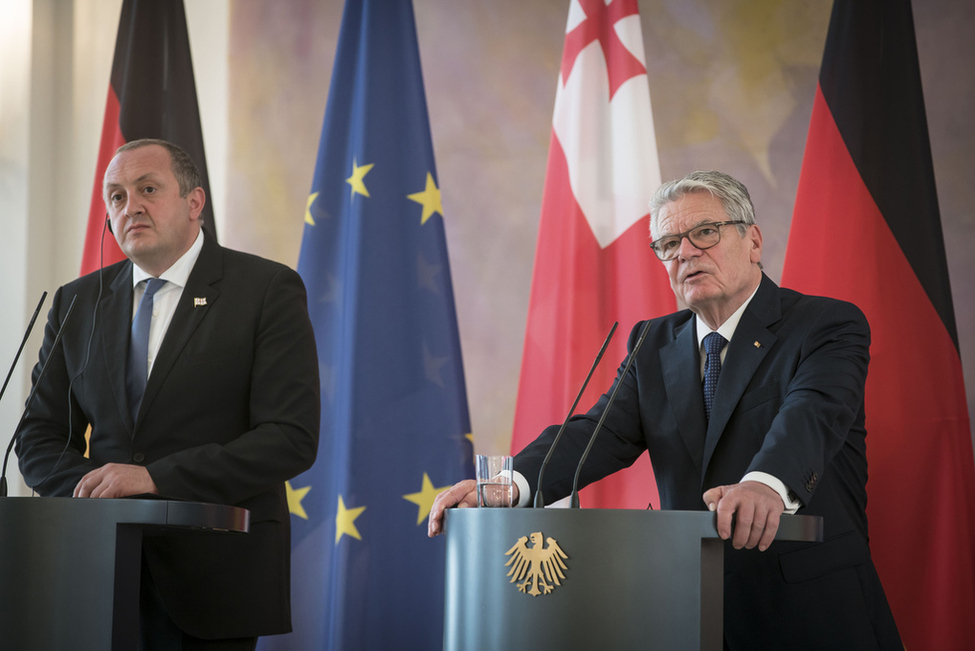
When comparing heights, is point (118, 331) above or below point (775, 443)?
above

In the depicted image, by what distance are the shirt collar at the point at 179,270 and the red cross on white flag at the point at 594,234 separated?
1429 mm

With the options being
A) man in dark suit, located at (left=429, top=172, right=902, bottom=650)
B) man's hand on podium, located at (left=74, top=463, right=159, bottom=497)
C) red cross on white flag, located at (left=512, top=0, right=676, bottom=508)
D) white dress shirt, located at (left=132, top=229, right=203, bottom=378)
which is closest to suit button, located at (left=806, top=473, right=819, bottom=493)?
man in dark suit, located at (left=429, top=172, right=902, bottom=650)

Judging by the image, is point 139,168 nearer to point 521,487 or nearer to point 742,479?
point 521,487

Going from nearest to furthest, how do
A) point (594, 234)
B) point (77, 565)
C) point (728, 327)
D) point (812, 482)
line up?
point (77, 565)
point (812, 482)
point (728, 327)
point (594, 234)

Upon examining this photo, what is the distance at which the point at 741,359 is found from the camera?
2.46 metres

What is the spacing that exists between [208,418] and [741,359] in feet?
4.54

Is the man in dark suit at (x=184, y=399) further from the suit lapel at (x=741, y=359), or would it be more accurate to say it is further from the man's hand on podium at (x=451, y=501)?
the suit lapel at (x=741, y=359)

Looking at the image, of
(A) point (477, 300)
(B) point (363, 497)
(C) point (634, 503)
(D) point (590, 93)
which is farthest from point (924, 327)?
(B) point (363, 497)

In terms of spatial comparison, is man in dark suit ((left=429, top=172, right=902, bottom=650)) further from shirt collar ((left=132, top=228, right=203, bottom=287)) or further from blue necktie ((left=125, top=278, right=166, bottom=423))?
shirt collar ((left=132, top=228, right=203, bottom=287))

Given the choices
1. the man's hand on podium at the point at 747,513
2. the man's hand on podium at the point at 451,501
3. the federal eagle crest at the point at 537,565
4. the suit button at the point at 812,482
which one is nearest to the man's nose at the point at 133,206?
the man's hand on podium at the point at 451,501

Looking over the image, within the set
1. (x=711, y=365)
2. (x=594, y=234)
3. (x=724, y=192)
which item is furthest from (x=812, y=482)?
(x=594, y=234)

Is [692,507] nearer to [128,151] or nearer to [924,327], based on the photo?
[924,327]

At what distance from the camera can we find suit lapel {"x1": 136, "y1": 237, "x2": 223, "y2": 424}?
8.07 feet

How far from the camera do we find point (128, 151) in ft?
9.26
